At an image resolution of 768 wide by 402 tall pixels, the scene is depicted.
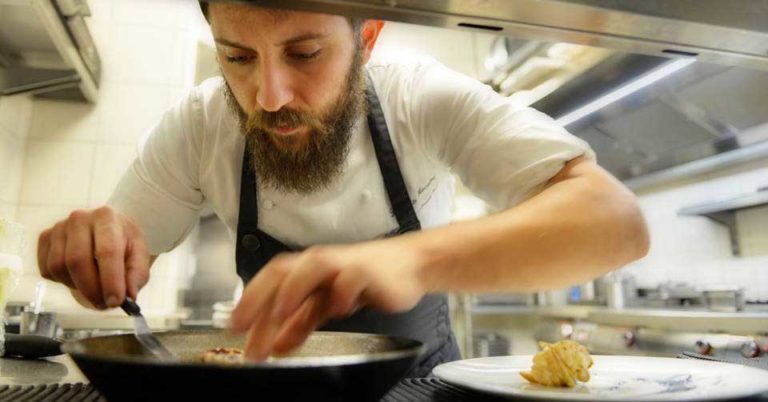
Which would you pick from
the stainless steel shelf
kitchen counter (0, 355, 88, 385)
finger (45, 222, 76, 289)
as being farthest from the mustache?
the stainless steel shelf

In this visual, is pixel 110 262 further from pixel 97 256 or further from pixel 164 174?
pixel 164 174

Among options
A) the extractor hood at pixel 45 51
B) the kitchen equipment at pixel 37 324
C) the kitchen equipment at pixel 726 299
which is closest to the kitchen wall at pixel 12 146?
the extractor hood at pixel 45 51

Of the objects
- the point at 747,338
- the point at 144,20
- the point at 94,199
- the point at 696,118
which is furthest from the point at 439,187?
the point at 144,20

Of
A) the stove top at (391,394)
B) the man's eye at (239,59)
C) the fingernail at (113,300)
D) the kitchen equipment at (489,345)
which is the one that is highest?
the man's eye at (239,59)

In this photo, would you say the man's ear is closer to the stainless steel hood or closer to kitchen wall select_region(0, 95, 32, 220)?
the stainless steel hood

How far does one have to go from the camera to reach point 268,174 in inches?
38.7

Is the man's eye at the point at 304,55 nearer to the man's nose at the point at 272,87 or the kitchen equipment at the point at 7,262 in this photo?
the man's nose at the point at 272,87

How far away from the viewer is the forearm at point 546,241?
551 millimetres

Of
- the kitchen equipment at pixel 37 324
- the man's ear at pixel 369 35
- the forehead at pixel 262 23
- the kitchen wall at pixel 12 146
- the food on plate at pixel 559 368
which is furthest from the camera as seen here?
the kitchen wall at pixel 12 146

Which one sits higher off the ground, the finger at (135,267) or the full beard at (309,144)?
the full beard at (309,144)

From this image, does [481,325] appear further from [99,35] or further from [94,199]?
[99,35]

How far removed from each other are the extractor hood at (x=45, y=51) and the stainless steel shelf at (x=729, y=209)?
A: 2605 millimetres

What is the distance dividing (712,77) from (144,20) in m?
2.48

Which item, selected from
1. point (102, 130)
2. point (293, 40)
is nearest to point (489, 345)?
point (102, 130)
